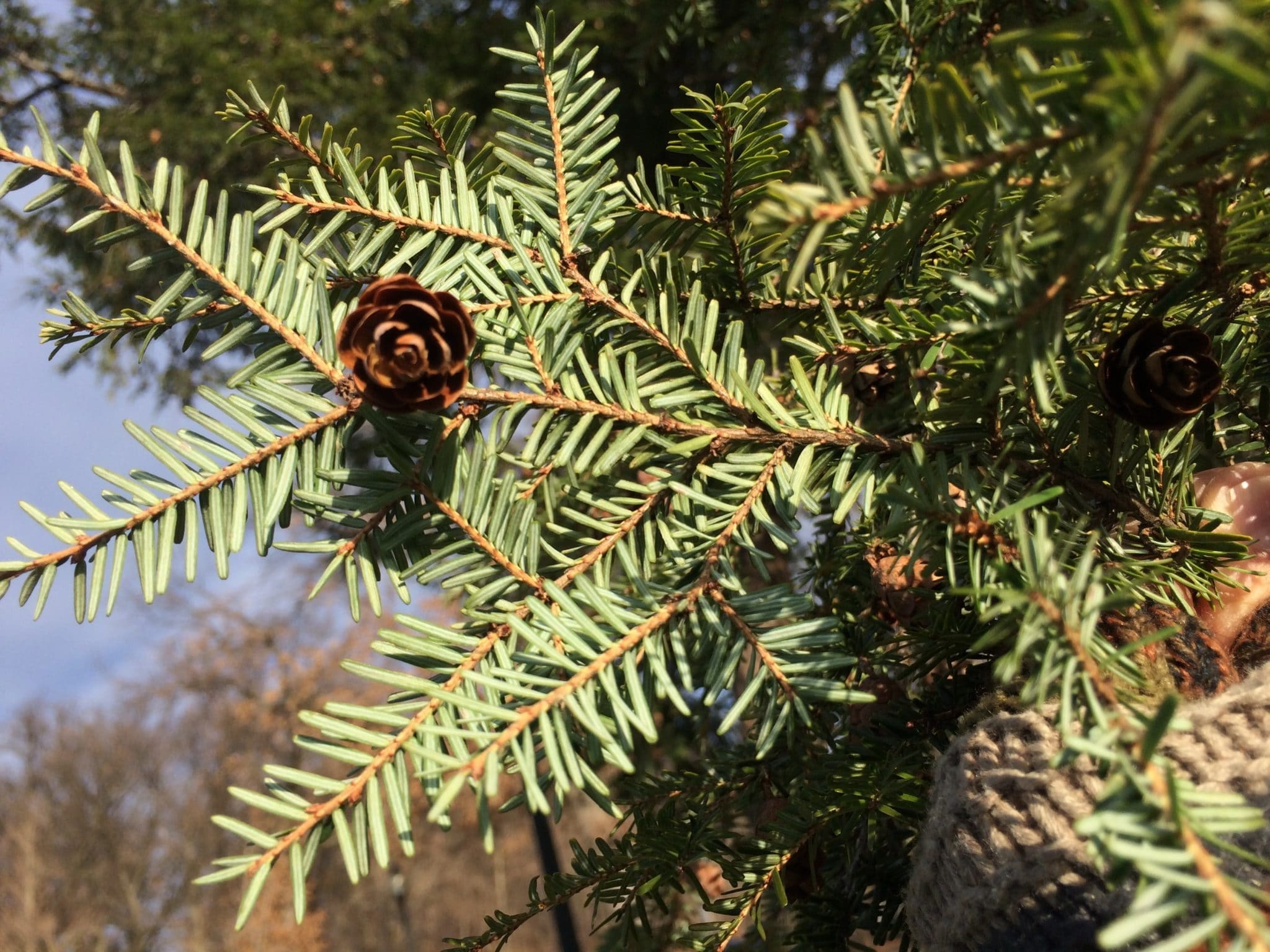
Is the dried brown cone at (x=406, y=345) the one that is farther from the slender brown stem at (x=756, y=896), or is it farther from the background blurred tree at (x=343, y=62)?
the background blurred tree at (x=343, y=62)

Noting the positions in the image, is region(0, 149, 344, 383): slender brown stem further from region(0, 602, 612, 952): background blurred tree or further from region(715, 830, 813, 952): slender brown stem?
region(0, 602, 612, 952): background blurred tree

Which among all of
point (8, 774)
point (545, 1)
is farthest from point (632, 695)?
point (8, 774)

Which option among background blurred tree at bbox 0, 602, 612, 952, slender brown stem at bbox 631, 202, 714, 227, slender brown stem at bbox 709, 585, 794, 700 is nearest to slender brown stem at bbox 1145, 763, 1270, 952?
slender brown stem at bbox 709, 585, 794, 700

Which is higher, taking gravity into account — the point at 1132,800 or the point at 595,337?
the point at 595,337

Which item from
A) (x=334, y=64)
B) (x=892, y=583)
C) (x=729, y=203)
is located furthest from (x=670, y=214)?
(x=334, y=64)

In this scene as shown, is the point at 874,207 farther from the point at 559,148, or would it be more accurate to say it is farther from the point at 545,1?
the point at 545,1

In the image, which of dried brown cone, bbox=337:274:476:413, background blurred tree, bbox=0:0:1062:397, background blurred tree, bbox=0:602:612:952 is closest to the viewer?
dried brown cone, bbox=337:274:476:413
